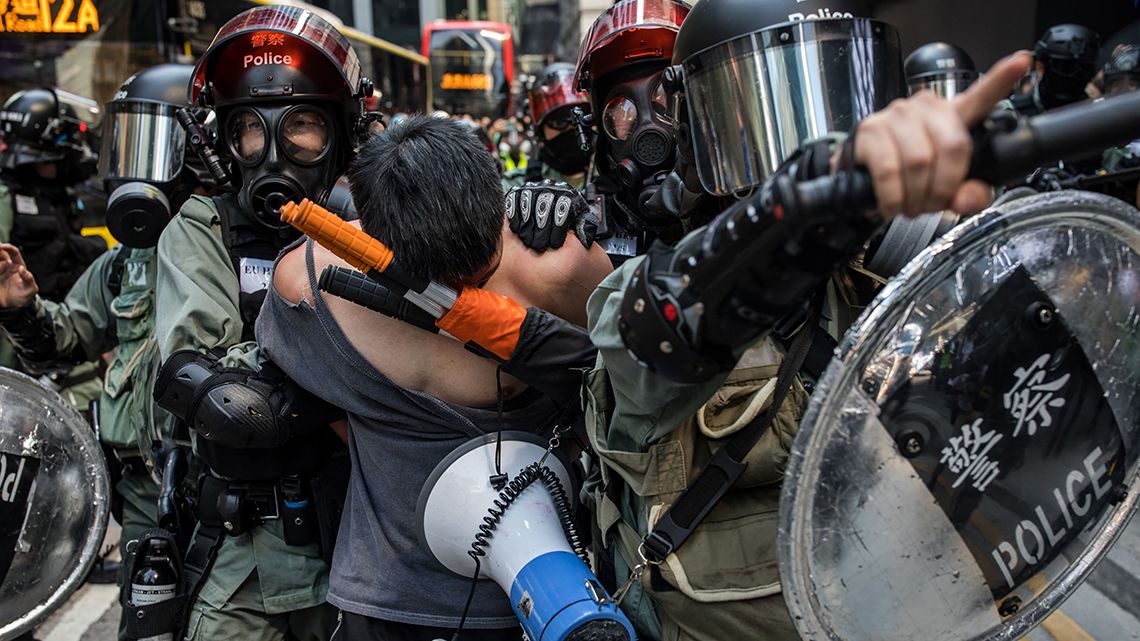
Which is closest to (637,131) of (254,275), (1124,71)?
(254,275)

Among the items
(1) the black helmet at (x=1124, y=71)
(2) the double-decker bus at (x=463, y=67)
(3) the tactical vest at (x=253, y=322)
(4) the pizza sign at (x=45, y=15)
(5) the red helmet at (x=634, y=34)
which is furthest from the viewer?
(2) the double-decker bus at (x=463, y=67)

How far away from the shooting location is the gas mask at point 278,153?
2.43m

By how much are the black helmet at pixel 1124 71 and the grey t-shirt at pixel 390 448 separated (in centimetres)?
459

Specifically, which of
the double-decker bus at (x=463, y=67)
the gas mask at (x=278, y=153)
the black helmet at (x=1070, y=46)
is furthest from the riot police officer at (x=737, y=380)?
the double-decker bus at (x=463, y=67)

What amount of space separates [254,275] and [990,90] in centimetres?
205

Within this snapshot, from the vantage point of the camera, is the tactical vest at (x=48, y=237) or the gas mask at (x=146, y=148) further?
the tactical vest at (x=48, y=237)

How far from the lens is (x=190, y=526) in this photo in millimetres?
2447

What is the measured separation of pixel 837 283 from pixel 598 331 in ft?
1.40

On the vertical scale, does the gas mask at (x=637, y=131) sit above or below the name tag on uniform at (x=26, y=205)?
above

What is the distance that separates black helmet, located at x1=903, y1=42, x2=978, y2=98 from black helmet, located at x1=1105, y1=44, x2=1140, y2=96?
0.73 metres

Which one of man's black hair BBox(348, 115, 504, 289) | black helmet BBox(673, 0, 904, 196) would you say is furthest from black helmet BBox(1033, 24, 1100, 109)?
man's black hair BBox(348, 115, 504, 289)

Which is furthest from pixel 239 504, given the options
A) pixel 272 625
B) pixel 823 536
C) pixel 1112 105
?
pixel 1112 105

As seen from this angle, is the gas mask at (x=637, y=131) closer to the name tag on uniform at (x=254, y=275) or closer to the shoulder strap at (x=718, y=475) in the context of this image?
the name tag on uniform at (x=254, y=275)

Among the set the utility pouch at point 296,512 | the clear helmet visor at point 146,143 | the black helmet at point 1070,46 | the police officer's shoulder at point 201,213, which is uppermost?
the black helmet at point 1070,46
